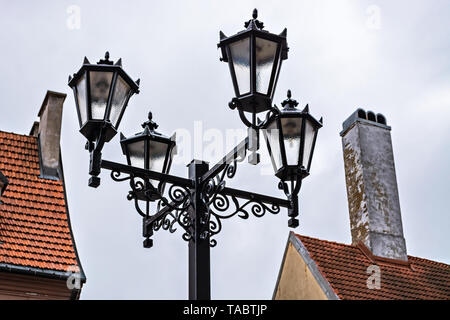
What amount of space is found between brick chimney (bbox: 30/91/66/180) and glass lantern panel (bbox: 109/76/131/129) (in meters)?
8.33

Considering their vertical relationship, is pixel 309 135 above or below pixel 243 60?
below

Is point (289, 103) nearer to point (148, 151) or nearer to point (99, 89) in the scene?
point (148, 151)

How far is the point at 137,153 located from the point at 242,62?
1.49 m

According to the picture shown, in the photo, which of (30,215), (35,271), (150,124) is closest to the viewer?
(150,124)

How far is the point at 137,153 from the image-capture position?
6.13 meters

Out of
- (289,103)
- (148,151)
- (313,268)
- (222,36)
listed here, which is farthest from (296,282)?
(222,36)

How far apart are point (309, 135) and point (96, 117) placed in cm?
153

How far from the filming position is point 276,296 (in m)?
12.8

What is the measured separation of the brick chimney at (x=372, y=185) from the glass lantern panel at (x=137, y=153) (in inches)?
300
